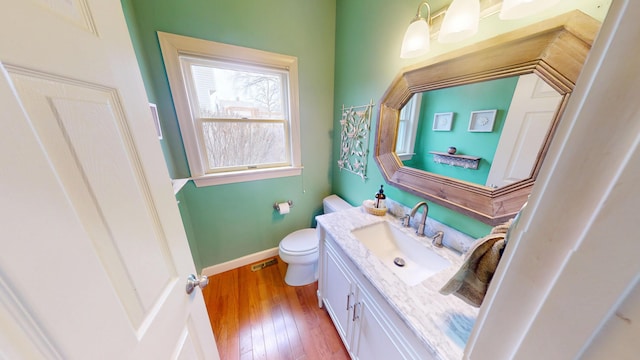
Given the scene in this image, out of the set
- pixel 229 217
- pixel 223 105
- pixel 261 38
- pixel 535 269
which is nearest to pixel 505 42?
pixel 535 269

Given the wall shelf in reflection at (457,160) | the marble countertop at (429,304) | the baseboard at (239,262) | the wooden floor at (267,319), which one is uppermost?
the wall shelf in reflection at (457,160)

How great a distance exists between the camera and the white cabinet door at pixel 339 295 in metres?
1.06

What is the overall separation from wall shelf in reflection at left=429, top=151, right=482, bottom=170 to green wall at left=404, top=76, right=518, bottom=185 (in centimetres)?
2

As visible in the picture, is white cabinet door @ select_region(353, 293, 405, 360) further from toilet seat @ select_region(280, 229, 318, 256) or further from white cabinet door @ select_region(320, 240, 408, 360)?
toilet seat @ select_region(280, 229, 318, 256)

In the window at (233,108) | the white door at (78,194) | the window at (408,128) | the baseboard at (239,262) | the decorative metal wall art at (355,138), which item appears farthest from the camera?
the baseboard at (239,262)

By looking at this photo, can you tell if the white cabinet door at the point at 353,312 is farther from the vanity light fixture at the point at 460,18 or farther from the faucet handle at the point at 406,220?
the vanity light fixture at the point at 460,18

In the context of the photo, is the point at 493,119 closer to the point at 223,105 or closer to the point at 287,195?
the point at 287,195

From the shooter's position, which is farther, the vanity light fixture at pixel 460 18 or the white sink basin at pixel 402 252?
the white sink basin at pixel 402 252

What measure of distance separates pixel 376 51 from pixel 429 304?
1466 millimetres

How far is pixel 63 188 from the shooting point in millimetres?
312

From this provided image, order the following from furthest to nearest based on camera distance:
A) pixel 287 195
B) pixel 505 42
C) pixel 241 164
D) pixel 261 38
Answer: pixel 287 195 → pixel 241 164 → pixel 261 38 → pixel 505 42

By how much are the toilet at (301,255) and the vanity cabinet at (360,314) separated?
0.26m

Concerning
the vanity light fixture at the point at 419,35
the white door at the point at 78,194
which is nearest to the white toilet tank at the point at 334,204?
the vanity light fixture at the point at 419,35

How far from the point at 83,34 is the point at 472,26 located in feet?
3.87
